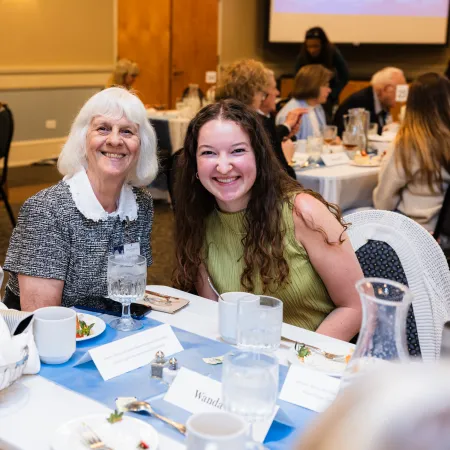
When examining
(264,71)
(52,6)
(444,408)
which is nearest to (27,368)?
(444,408)

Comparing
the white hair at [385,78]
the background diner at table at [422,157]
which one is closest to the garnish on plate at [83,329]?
the background diner at table at [422,157]

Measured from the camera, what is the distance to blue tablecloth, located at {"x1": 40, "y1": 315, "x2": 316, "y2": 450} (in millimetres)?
1229

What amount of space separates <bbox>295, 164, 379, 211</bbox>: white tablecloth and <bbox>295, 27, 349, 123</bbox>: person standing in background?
132 inches

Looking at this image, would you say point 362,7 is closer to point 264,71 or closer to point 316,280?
point 264,71

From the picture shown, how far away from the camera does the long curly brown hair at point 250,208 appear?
1.97 metres

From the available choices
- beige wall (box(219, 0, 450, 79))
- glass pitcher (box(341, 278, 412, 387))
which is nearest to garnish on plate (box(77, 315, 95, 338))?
glass pitcher (box(341, 278, 412, 387))

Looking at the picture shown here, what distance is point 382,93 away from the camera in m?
5.79

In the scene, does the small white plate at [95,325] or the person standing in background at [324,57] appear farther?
the person standing in background at [324,57]

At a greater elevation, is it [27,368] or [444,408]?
[444,408]

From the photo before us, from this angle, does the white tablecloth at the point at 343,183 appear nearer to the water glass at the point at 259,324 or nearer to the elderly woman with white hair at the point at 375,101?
the elderly woman with white hair at the point at 375,101

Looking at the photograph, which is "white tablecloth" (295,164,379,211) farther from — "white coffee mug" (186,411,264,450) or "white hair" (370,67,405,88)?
"white coffee mug" (186,411,264,450)

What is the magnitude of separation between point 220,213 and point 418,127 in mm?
1812

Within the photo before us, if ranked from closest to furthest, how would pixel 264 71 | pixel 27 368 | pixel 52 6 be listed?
pixel 27 368 < pixel 264 71 < pixel 52 6

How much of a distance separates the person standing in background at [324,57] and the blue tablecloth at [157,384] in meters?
6.07
